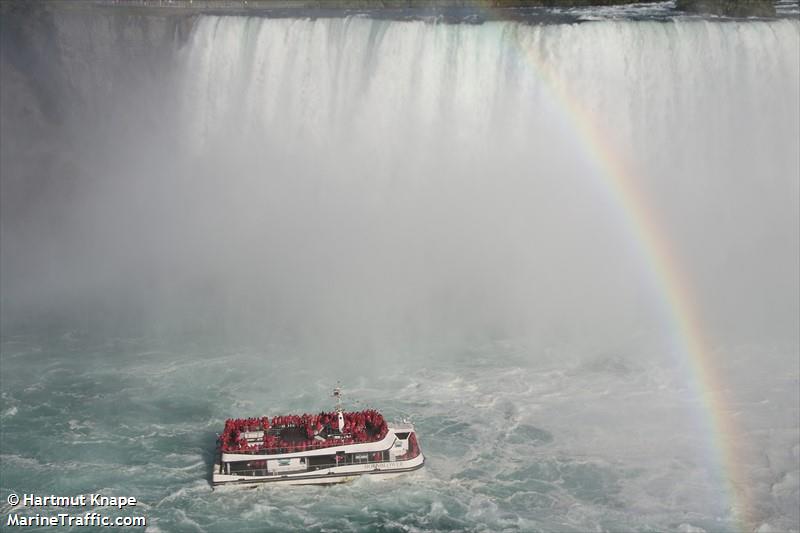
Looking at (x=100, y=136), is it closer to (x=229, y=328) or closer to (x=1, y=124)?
(x=1, y=124)

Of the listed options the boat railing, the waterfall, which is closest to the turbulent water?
the waterfall

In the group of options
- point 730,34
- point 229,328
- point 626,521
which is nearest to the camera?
point 626,521

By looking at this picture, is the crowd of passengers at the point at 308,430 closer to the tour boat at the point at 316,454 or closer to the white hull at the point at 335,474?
the tour boat at the point at 316,454

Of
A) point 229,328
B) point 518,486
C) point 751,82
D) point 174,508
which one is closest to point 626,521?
point 518,486

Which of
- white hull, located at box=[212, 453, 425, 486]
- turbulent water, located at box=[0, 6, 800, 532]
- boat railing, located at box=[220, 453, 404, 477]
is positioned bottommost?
white hull, located at box=[212, 453, 425, 486]

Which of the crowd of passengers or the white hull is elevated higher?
the crowd of passengers

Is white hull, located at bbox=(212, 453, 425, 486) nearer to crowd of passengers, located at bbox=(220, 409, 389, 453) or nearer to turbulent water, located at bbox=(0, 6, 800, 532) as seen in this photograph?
crowd of passengers, located at bbox=(220, 409, 389, 453)
